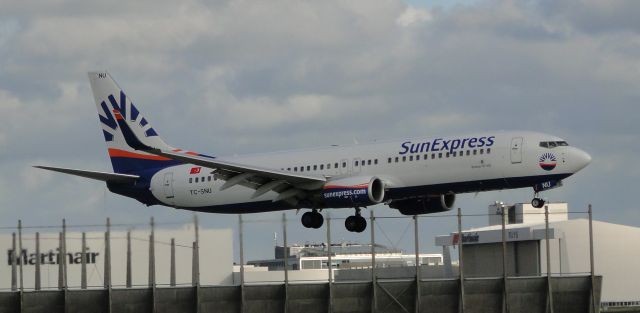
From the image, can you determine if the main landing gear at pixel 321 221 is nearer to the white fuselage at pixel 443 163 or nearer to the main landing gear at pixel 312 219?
the main landing gear at pixel 312 219

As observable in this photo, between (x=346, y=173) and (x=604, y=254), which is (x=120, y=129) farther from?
(x=604, y=254)

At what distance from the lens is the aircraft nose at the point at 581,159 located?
79.2 m

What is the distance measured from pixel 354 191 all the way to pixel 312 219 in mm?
6159

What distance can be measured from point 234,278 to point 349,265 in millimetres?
62661

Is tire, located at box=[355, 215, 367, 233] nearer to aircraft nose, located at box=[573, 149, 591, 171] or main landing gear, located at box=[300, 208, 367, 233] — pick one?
main landing gear, located at box=[300, 208, 367, 233]

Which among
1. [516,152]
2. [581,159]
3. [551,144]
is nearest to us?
[581,159]

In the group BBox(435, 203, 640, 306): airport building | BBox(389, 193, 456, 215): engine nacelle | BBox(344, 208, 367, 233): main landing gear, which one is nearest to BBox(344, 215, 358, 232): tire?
BBox(344, 208, 367, 233): main landing gear

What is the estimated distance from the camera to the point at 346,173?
8462 cm

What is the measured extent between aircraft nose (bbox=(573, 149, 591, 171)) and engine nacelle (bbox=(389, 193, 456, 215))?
10454mm

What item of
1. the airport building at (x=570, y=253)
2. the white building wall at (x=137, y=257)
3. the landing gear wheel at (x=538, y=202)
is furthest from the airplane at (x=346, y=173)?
the airport building at (x=570, y=253)

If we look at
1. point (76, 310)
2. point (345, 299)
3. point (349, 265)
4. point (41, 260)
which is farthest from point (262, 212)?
point (349, 265)

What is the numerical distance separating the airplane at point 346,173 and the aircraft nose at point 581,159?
0.05 meters

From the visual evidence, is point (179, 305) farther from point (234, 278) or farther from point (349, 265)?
point (349, 265)

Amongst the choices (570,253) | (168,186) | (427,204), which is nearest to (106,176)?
(168,186)
